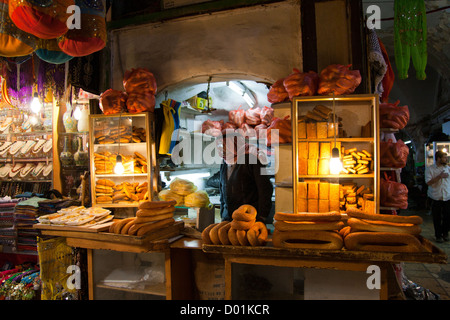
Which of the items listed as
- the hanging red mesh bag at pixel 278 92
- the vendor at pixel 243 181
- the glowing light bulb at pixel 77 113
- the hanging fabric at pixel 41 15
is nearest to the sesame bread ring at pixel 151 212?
the vendor at pixel 243 181

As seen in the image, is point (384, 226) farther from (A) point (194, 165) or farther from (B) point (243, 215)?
(A) point (194, 165)

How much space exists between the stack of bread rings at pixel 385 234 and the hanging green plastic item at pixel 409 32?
2767 mm

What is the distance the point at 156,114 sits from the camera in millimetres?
4387

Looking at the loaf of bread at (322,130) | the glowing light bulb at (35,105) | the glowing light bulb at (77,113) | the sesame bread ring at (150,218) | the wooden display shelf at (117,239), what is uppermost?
the glowing light bulb at (35,105)

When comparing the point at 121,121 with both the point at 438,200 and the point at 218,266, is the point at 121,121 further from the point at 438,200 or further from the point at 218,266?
the point at 438,200

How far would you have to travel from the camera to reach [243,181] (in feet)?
14.2

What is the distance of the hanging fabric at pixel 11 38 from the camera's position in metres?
2.75

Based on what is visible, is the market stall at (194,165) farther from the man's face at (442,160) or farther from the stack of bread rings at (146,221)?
the man's face at (442,160)

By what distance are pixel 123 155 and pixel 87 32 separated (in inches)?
72.9

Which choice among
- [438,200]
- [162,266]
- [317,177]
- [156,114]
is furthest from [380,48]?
[438,200]

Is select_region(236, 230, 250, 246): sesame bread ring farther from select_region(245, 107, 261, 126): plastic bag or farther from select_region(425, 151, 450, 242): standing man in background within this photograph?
select_region(425, 151, 450, 242): standing man in background

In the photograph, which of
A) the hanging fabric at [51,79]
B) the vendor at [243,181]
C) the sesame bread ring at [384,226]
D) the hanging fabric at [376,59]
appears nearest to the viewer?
the sesame bread ring at [384,226]

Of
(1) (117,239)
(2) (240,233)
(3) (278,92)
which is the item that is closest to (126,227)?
(1) (117,239)
